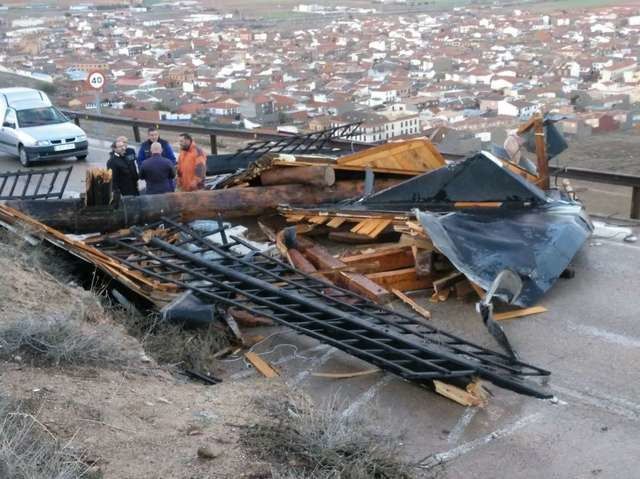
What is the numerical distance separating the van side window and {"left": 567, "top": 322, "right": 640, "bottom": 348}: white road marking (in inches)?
595

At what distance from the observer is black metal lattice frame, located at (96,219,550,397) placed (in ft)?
24.3

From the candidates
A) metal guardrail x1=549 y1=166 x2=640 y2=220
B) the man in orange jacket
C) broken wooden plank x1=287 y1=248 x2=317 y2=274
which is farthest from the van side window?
metal guardrail x1=549 y1=166 x2=640 y2=220

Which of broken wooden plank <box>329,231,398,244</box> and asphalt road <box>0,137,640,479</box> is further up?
broken wooden plank <box>329,231,398,244</box>

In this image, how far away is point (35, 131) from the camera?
19.4 metres

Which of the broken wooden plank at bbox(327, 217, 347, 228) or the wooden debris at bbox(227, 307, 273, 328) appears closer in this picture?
the wooden debris at bbox(227, 307, 273, 328)

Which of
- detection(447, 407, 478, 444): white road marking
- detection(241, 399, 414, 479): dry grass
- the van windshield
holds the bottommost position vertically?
detection(447, 407, 478, 444): white road marking

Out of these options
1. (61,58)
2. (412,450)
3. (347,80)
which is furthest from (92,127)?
(61,58)

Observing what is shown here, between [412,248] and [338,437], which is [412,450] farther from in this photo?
[412,248]

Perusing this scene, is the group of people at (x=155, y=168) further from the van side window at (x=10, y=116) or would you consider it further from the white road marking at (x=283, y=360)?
the van side window at (x=10, y=116)

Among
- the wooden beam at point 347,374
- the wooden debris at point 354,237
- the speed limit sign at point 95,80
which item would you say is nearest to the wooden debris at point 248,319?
the wooden beam at point 347,374

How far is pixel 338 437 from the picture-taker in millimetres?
5562

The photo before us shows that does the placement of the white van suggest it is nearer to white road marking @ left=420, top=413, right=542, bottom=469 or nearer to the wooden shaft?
the wooden shaft

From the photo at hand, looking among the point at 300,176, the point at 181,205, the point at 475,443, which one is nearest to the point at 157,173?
the point at 181,205

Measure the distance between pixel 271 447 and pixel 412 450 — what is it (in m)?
1.52
